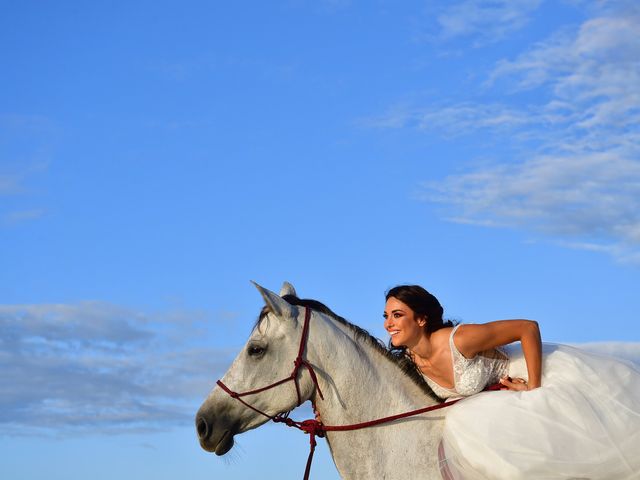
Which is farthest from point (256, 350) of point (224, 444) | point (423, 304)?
point (423, 304)

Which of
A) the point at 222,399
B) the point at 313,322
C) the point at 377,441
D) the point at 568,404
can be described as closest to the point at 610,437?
the point at 568,404

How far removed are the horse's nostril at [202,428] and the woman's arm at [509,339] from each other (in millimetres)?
2331

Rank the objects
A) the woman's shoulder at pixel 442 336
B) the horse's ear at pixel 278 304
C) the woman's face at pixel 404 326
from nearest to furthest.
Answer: the horse's ear at pixel 278 304 < the woman's shoulder at pixel 442 336 < the woman's face at pixel 404 326

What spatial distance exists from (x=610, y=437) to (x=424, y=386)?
1718 mm

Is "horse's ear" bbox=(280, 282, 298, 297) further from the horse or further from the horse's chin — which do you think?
the horse's chin

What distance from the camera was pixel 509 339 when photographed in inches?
293

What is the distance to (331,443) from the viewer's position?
7.48 meters

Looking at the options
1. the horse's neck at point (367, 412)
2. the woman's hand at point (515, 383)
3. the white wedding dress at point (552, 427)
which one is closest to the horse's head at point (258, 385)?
the horse's neck at point (367, 412)

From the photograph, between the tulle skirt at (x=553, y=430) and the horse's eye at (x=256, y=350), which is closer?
the tulle skirt at (x=553, y=430)

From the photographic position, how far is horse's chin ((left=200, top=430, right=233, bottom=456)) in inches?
294

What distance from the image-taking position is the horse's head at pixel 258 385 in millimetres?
7418

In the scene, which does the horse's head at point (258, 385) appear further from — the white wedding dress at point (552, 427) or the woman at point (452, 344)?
the white wedding dress at point (552, 427)

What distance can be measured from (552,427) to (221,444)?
282cm

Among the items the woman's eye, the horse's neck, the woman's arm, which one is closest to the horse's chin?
the woman's eye
